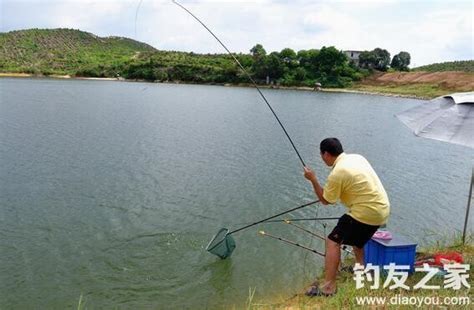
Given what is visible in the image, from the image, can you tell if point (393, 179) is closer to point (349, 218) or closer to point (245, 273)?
point (245, 273)

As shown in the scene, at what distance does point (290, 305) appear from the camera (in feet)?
18.3

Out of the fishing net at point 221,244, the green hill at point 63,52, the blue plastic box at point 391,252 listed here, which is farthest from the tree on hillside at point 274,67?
the blue plastic box at point 391,252

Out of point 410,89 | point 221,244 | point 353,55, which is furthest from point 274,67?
point 221,244

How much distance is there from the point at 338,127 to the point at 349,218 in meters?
21.5

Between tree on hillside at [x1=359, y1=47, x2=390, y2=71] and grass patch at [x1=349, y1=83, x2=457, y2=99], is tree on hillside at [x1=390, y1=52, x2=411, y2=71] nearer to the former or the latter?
tree on hillside at [x1=359, y1=47, x2=390, y2=71]

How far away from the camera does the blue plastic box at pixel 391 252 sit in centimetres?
556

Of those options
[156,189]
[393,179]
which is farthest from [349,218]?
[393,179]

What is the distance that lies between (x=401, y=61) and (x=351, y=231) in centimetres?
9134

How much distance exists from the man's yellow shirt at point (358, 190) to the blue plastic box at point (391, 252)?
1048 millimetres

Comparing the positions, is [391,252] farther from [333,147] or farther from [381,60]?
[381,60]

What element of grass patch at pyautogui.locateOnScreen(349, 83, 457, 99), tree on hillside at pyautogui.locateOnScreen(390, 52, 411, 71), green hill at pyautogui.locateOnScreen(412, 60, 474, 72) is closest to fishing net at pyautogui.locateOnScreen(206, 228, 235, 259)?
grass patch at pyautogui.locateOnScreen(349, 83, 457, 99)

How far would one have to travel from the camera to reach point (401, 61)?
87438 millimetres

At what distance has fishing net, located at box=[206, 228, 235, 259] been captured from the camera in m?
6.94

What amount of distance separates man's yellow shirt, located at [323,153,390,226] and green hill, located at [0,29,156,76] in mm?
84023
